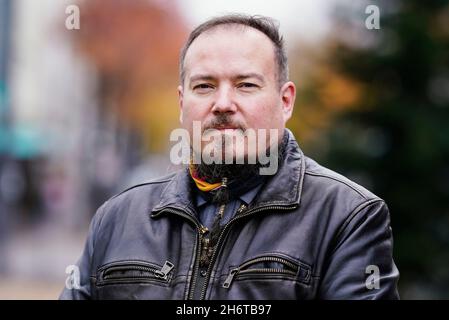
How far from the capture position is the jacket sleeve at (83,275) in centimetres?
321

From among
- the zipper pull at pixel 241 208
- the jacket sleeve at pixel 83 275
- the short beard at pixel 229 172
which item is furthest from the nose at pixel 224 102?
the jacket sleeve at pixel 83 275

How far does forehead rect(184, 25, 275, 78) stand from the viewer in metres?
3.06

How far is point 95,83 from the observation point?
1200 inches

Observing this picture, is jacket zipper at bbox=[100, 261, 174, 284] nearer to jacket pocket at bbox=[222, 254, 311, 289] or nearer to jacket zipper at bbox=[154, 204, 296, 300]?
jacket zipper at bbox=[154, 204, 296, 300]

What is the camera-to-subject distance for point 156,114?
96.9 ft

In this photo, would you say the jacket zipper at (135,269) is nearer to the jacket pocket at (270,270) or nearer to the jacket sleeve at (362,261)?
the jacket pocket at (270,270)

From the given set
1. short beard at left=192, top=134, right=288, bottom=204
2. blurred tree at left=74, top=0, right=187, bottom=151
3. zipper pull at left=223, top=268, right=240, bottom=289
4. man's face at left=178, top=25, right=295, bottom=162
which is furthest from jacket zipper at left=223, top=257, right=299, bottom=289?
blurred tree at left=74, top=0, right=187, bottom=151

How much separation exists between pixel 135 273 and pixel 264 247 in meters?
0.47

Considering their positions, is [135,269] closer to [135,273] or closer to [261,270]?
[135,273]

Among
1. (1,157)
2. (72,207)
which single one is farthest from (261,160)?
(72,207)

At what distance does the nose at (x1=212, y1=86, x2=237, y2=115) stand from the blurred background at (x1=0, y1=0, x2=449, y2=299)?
51 centimetres

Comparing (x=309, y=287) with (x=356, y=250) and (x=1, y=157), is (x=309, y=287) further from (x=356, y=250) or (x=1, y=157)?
(x=1, y=157)

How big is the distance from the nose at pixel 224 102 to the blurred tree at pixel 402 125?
971 centimetres

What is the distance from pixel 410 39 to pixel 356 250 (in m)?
10.4
